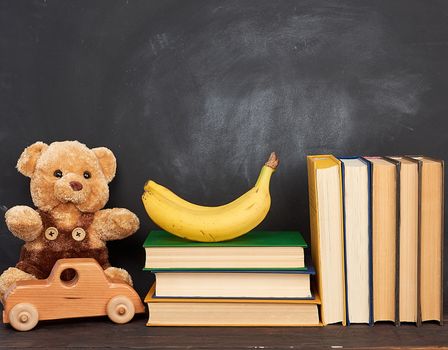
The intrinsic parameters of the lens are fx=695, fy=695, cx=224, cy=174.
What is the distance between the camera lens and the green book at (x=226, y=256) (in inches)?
49.1

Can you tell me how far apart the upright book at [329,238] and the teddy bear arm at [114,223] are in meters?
0.37

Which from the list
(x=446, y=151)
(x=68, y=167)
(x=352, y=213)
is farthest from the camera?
(x=446, y=151)

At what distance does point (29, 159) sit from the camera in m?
1.36

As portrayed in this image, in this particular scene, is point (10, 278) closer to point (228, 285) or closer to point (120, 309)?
point (120, 309)

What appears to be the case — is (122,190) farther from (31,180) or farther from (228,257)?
(228,257)

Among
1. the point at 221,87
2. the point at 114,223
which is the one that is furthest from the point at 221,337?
the point at 221,87

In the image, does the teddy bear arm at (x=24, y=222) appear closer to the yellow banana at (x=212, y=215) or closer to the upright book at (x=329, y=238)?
the yellow banana at (x=212, y=215)

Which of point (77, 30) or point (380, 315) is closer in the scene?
Result: point (380, 315)

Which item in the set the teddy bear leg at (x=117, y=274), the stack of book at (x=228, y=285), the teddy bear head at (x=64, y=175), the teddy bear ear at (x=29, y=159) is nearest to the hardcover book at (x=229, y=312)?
the stack of book at (x=228, y=285)

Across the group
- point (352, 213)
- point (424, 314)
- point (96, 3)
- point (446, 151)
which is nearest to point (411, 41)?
point (446, 151)

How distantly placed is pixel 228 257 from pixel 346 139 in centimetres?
40

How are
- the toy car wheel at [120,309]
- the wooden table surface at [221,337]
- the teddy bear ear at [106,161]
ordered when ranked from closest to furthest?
the wooden table surface at [221,337]
the toy car wheel at [120,309]
the teddy bear ear at [106,161]

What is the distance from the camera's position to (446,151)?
1.46 m

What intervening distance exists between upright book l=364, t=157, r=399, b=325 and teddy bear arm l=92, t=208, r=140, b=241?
1.55ft
